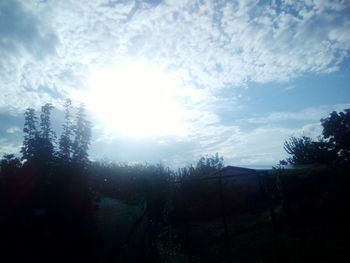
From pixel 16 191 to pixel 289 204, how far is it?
1158 cm

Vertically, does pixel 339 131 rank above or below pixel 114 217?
above

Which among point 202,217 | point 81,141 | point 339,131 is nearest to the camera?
point 81,141

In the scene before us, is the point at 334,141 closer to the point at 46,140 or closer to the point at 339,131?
the point at 339,131

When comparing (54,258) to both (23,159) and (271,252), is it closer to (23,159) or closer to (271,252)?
(23,159)

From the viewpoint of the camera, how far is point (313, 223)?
1202 centimetres

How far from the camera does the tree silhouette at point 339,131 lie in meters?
32.2

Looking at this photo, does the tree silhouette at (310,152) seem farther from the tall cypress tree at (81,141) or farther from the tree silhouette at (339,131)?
the tall cypress tree at (81,141)

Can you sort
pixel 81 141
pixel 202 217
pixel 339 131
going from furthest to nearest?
1. pixel 339 131
2. pixel 202 217
3. pixel 81 141

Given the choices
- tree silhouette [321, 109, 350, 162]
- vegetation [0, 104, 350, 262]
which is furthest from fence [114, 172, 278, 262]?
tree silhouette [321, 109, 350, 162]

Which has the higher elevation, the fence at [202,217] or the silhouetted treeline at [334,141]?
the silhouetted treeline at [334,141]

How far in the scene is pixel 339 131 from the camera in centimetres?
3334

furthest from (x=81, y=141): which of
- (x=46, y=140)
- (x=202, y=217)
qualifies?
(x=202, y=217)

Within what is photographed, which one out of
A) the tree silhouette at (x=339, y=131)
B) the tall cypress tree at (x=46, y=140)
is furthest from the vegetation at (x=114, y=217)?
the tree silhouette at (x=339, y=131)

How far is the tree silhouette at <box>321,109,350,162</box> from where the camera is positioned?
32250mm
